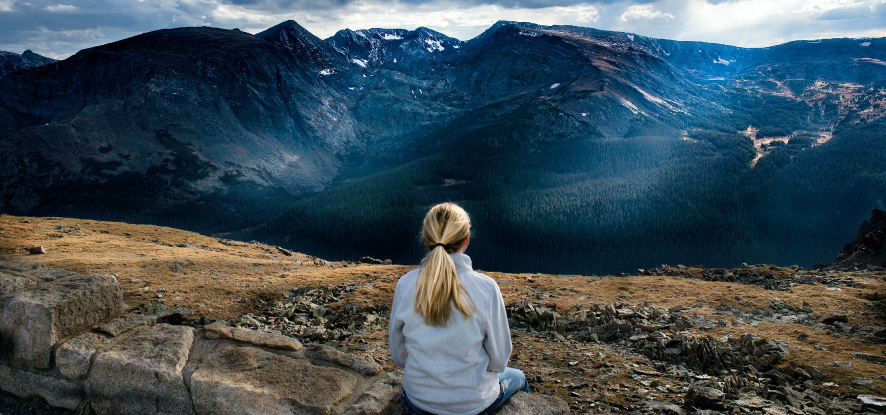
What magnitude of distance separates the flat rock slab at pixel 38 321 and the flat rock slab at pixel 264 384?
2781 millimetres

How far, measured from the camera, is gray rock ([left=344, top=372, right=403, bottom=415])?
598 centimetres

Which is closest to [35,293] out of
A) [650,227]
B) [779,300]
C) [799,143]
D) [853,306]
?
[779,300]

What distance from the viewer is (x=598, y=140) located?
177000 millimetres

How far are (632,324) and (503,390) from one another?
10.1 metres

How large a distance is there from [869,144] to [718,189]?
222 ft

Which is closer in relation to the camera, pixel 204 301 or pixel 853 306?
pixel 204 301

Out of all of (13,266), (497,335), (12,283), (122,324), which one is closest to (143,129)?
(13,266)

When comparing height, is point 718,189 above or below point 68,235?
above

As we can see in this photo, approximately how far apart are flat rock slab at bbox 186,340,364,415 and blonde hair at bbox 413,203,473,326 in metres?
2.46

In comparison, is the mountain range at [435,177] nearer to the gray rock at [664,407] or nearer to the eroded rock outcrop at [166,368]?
the gray rock at [664,407]

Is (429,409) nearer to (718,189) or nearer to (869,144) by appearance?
(718,189)

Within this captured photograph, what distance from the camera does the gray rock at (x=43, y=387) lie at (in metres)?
7.28

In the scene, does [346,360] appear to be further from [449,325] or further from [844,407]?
[844,407]

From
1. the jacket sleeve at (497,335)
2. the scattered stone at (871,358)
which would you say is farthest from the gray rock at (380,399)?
the scattered stone at (871,358)
